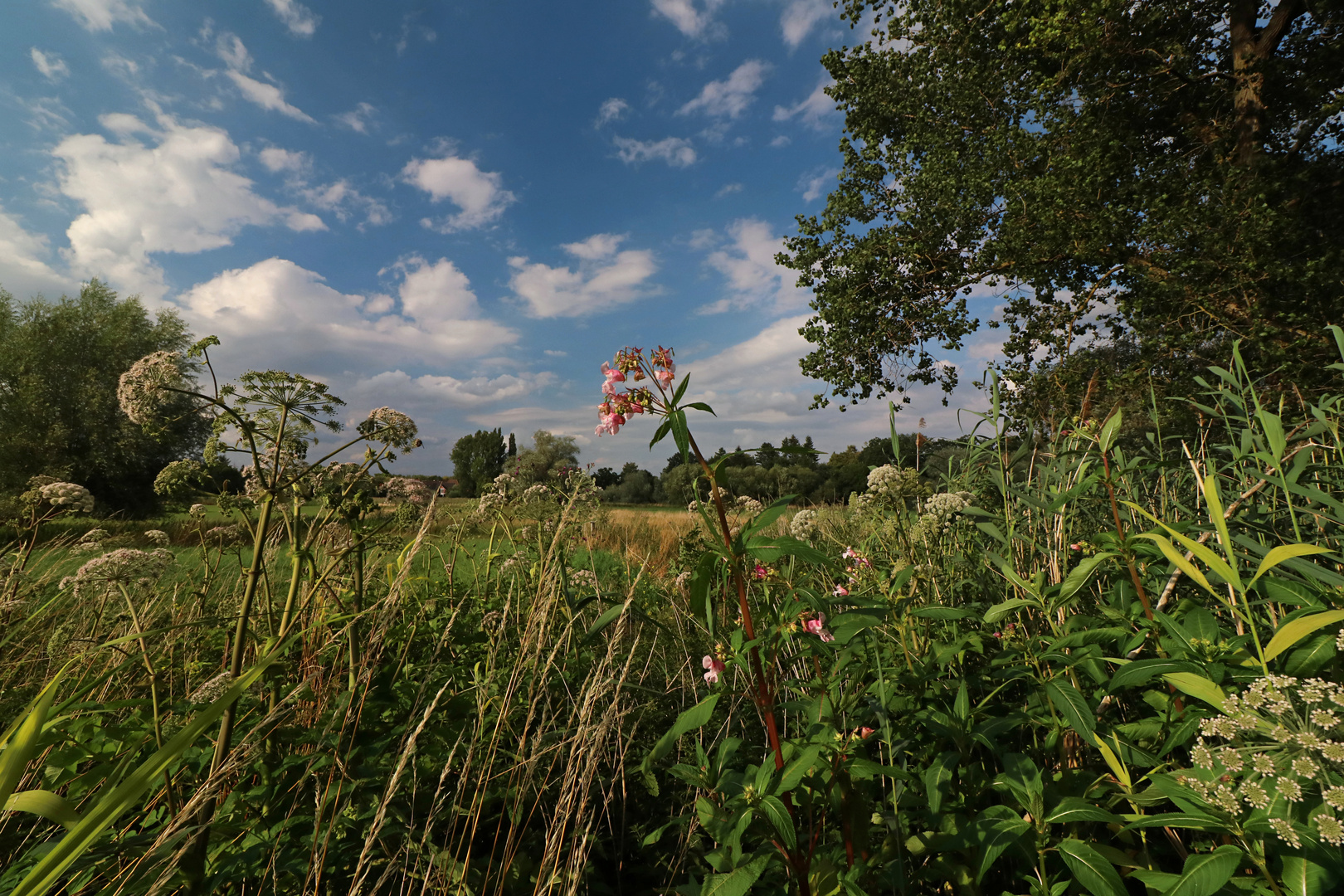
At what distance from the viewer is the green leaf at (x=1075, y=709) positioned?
1.19 m

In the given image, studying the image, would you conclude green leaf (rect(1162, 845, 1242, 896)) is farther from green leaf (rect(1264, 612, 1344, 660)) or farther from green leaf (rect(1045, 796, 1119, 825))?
green leaf (rect(1264, 612, 1344, 660))

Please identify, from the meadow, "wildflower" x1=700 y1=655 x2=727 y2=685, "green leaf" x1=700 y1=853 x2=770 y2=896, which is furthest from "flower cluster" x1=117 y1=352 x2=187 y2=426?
"green leaf" x1=700 y1=853 x2=770 y2=896

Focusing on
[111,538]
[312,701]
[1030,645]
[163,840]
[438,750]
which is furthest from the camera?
[111,538]

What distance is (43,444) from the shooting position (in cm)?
1580

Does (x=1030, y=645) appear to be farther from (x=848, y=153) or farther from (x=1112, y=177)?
(x=848, y=153)

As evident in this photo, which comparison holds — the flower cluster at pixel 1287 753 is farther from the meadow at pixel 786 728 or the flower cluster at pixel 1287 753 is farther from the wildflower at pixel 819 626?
the wildflower at pixel 819 626

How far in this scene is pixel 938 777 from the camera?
4.22ft

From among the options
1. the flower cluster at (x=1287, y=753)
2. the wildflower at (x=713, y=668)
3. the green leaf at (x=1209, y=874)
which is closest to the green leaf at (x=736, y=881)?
the wildflower at (x=713, y=668)

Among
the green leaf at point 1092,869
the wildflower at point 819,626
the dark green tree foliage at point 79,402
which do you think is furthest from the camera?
the dark green tree foliage at point 79,402

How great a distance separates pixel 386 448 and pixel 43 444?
870 inches

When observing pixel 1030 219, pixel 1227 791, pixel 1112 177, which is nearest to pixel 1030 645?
pixel 1227 791

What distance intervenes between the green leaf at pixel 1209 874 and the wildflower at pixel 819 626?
80 cm

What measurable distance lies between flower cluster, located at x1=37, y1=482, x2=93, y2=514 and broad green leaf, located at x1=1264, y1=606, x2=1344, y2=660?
4.41 metres

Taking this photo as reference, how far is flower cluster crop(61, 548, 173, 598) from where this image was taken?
6.02ft
